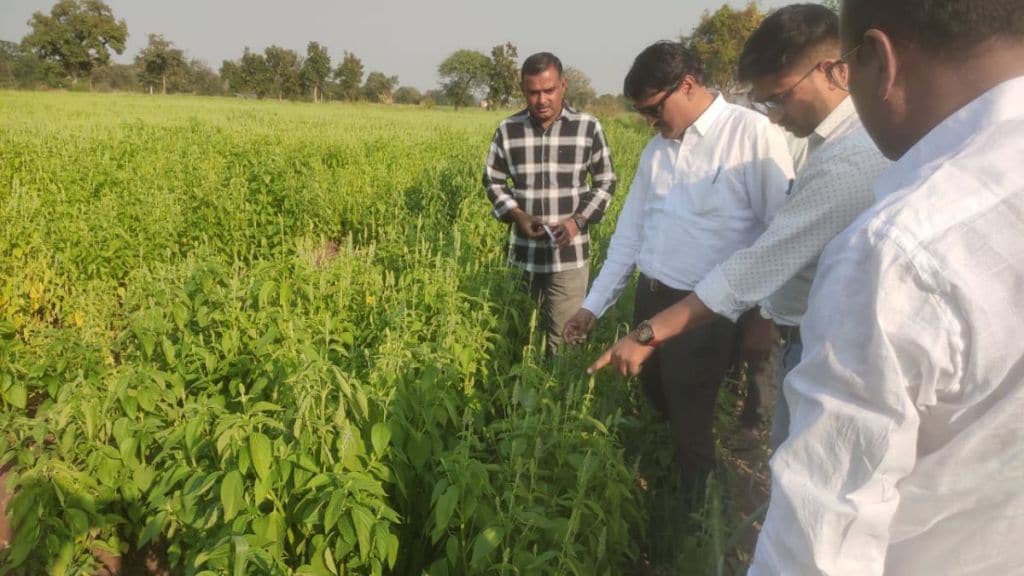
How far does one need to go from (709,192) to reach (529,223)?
5.31 ft

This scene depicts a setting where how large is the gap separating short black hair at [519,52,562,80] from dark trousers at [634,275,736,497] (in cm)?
173

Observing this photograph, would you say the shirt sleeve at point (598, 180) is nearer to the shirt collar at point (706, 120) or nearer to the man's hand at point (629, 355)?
the shirt collar at point (706, 120)

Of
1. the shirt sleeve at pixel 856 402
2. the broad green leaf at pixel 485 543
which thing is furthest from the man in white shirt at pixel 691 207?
the shirt sleeve at pixel 856 402

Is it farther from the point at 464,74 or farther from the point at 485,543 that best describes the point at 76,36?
the point at 485,543

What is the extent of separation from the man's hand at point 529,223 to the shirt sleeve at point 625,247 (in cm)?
109

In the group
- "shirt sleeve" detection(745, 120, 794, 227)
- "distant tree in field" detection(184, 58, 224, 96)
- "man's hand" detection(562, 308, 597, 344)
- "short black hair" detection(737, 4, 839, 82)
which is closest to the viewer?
"short black hair" detection(737, 4, 839, 82)

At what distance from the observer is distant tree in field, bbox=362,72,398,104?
84.9 m

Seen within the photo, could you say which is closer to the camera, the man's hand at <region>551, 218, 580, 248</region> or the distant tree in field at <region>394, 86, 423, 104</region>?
the man's hand at <region>551, 218, 580, 248</region>

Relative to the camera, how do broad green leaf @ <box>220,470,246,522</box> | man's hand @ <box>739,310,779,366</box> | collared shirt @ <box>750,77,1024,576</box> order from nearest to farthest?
collared shirt @ <box>750,77,1024,576</box>
broad green leaf @ <box>220,470,246,522</box>
man's hand @ <box>739,310,779,366</box>

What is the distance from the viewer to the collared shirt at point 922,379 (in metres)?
0.68

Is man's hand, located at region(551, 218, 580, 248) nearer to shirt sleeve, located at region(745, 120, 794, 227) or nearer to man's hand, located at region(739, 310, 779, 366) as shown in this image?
man's hand, located at region(739, 310, 779, 366)

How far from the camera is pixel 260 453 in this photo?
5.98 ft

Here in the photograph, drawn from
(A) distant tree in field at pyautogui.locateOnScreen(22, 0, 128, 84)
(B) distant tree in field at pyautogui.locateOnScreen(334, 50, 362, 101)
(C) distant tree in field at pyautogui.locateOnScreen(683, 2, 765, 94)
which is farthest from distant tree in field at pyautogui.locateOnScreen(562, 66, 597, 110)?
(A) distant tree in field at pyautogui.locateOnScreen(22, 0, 128, 84)

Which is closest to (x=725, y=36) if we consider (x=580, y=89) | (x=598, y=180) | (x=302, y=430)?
(x=580, y=89)
